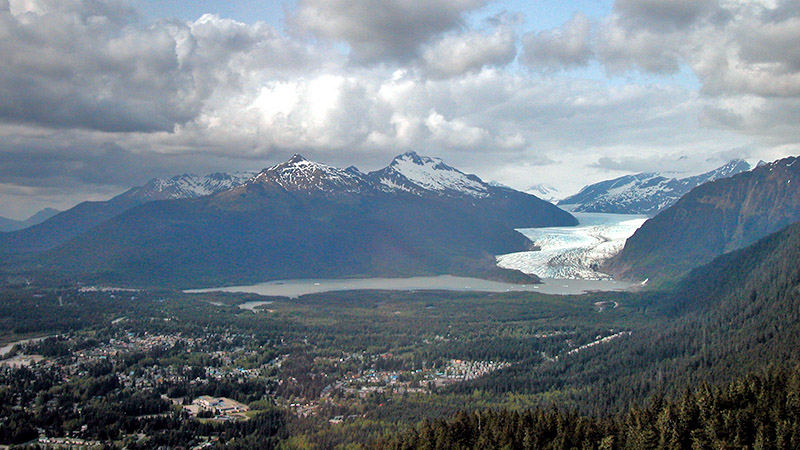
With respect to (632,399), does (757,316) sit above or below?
above

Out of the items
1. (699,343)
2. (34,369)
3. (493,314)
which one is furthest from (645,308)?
(34,369)

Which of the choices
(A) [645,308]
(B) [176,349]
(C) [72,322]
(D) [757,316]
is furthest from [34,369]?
(A) [645,308]

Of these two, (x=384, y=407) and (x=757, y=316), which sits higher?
(x=757, y=316)

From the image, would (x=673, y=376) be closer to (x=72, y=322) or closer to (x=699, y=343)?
(x=699, y=343)

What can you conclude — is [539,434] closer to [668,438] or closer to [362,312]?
[668,438]

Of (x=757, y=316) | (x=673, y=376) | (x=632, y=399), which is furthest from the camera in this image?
(x=757, y=316)

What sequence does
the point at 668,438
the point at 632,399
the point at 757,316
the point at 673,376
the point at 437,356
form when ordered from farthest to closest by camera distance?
the point at 437,356 < the point at 757,316 < the point at 673,376 < the point at 632,399 < the point at 668,438

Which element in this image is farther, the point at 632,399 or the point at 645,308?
the point at 645,308

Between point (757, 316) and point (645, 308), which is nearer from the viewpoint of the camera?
point (757, 316)

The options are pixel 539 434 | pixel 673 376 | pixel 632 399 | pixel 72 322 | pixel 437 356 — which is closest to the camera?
pixel 539 434
